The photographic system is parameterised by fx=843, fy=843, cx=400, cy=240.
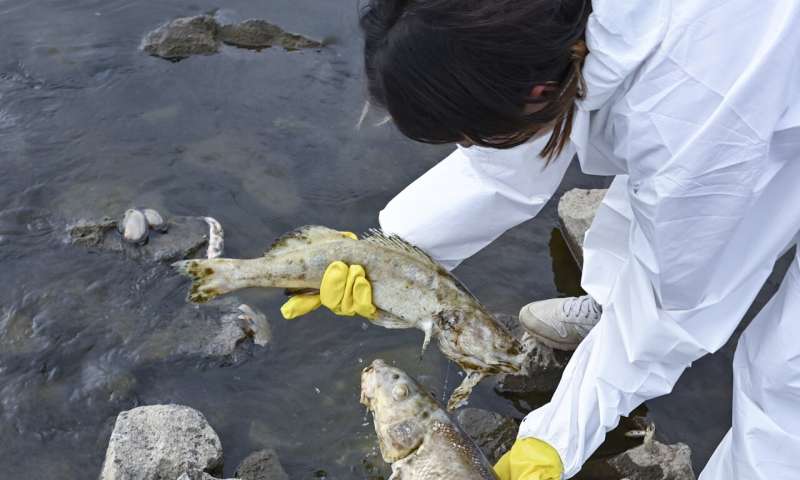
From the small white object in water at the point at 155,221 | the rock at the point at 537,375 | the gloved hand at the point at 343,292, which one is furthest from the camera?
the small white object in water at the point at 155,221

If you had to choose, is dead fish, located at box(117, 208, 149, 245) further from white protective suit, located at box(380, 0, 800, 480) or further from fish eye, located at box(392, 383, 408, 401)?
fish eye, located at box(392, 383, 408, 401)

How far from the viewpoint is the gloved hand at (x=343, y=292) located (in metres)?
4.06

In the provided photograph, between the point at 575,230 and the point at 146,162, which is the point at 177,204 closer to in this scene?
the point at 146,162

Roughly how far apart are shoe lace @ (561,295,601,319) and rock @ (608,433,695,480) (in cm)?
77

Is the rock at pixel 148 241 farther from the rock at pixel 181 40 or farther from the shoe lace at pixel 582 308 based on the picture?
the shoe lace at pixel 582 308

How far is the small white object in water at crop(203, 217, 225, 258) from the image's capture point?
576cm

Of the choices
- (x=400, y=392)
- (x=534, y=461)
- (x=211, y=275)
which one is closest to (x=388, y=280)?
(x=400, y=392)

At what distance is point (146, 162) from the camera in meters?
6.42

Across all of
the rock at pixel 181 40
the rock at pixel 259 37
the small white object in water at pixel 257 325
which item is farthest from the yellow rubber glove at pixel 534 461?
the rock at pixel 181 40

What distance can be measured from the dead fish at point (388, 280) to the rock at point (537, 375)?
0.86 meters

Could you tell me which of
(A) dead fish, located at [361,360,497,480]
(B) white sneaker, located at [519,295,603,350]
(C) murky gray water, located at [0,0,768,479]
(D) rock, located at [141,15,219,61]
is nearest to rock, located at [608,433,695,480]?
(C) murky gray water, located at [0,0,768,479]

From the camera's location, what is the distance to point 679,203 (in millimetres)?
2918

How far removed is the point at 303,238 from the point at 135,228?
6.36 feet

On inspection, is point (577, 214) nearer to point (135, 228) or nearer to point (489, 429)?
point (489, 429)
